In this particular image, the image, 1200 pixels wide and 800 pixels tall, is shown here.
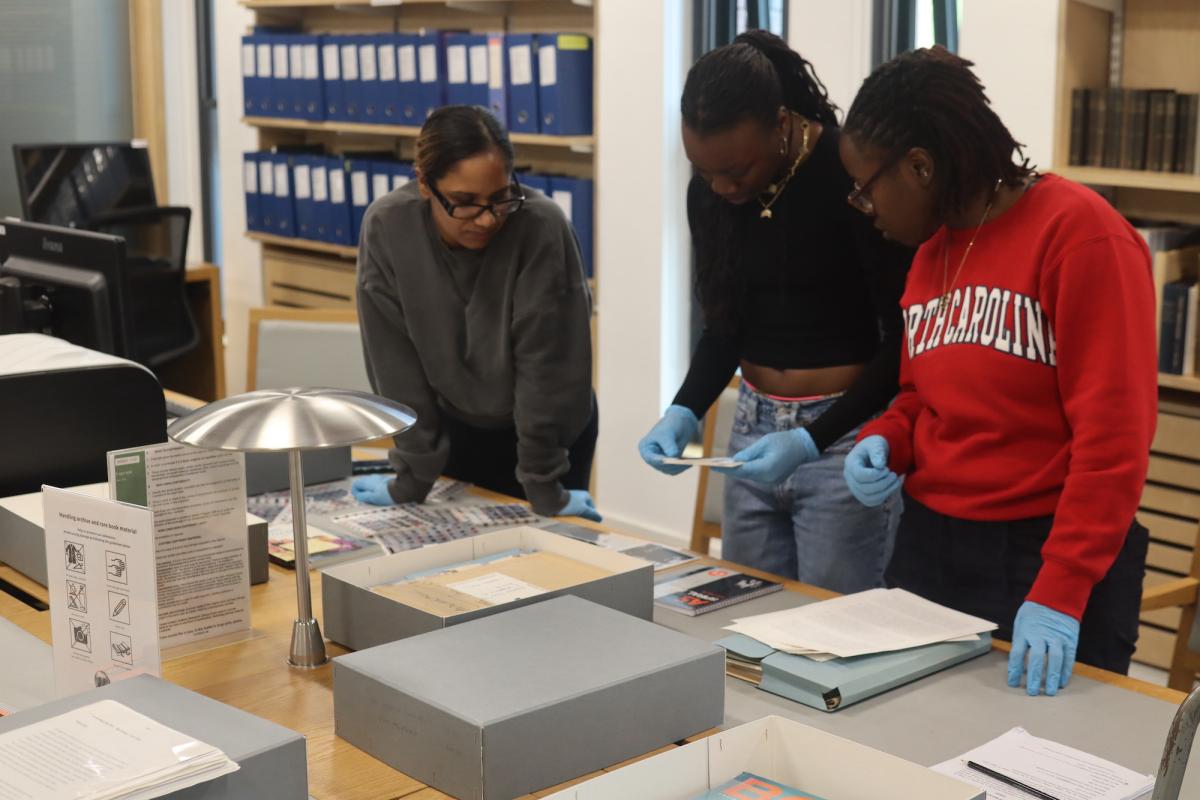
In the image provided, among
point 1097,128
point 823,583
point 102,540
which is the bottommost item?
point 823,583

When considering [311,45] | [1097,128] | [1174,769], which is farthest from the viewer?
[311,45]

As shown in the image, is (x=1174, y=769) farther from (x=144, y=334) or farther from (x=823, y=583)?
(x=144, y=334)

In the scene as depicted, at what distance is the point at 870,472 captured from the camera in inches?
68.5

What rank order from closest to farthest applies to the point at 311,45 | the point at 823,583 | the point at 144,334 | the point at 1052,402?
the point at 1052,402
the point at 823,583
the point at 144,334
the point at 311,45

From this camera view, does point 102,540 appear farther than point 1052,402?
No

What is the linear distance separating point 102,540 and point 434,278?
0.88 meters

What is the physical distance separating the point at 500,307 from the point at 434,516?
1.17ft

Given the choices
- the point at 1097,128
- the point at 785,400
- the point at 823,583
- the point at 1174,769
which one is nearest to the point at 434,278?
the point at 785,400

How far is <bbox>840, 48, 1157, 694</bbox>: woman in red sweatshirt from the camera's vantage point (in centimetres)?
149

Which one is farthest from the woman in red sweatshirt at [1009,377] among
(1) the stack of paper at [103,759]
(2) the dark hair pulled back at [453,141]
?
(1) the stack of paper at [103,759]

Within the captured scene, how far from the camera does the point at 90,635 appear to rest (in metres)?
1.35

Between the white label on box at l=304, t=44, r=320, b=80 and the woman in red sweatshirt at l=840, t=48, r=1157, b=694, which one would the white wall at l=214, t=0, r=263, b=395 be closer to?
the white label on box at l=304, t=44, r=320, b=80

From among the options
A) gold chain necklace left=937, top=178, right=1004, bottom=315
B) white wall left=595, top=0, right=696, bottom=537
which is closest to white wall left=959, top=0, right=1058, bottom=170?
white wall left=595, top=0, right=696, bottom=537

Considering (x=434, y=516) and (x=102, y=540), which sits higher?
(x=102, y=540)
